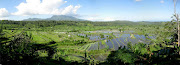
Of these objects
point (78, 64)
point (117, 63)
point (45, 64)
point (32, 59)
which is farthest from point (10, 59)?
point (117, 63)

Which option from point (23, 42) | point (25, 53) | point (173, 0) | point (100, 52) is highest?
point (173, 0)

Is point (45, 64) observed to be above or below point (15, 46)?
below

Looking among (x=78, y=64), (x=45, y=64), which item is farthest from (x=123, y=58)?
(x=45, y=64)

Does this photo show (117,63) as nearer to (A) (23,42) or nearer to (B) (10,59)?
(B) (10,59)

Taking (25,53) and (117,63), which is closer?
(25,53)

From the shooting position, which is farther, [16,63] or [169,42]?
[169,42]

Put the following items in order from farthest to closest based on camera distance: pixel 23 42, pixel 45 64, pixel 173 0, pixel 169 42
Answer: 1. pixel 169 42
2. pixel 45 64
3. pixel 23 42
4. pixel 173 0

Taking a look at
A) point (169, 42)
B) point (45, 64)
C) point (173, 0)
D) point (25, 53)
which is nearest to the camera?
point (173, 0)

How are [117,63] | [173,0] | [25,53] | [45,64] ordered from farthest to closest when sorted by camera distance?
[45,64], [117,63], [25,53], [173,0]

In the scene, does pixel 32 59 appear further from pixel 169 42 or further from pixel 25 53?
pixel 169 42
